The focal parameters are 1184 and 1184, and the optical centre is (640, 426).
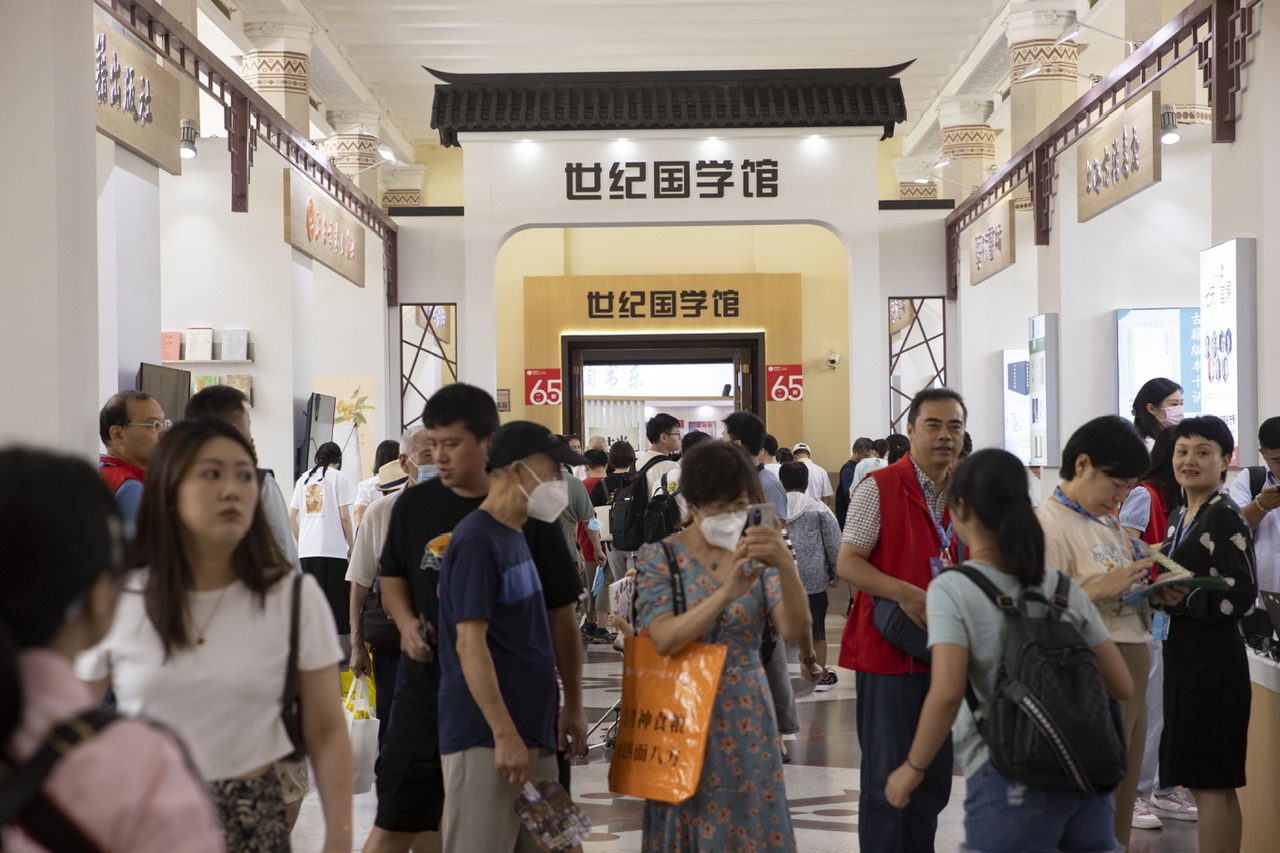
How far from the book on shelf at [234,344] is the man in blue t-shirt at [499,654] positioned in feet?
25.9

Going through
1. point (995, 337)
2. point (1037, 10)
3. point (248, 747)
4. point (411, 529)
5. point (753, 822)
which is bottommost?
point (753, 822)

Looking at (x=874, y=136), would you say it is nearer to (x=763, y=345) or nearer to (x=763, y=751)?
(x=763, y=345)

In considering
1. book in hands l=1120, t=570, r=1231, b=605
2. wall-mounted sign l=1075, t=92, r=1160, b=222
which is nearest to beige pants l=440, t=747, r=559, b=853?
book in hands l=1120, t=570, r=1231, b=605

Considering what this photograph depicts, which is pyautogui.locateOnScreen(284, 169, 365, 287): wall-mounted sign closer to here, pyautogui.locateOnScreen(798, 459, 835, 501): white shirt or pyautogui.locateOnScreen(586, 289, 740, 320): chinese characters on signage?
pyautogui.locateOnScreen(798, 459, 835, 501): white shirt

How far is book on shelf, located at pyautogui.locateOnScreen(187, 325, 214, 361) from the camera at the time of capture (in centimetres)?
1007

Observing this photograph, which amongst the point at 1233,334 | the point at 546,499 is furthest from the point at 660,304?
the point at 546,499

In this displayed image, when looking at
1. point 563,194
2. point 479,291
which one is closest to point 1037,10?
point 563,194

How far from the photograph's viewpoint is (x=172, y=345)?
10.1 meters

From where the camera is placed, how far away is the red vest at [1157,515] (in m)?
4.18

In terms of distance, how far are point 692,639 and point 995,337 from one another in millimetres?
11840

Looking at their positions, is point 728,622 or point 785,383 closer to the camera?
point 728,622

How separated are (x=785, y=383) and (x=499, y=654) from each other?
1414 centimetres

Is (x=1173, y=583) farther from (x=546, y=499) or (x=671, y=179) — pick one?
(x=671, y=179)

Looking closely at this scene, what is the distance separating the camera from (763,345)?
56.2ft
